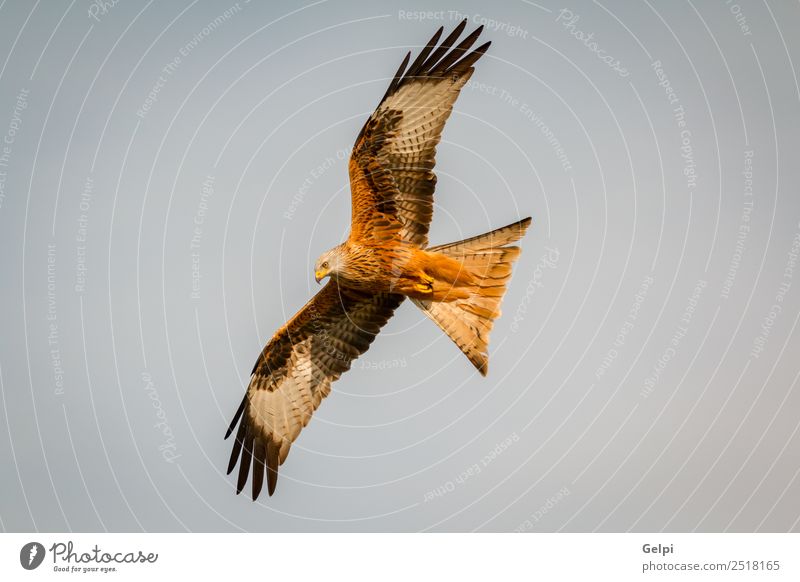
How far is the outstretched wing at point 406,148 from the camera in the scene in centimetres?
914

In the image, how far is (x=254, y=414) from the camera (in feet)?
34.4

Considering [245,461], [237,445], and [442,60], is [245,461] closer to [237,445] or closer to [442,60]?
[237,445]

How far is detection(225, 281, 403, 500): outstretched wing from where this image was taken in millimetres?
10250

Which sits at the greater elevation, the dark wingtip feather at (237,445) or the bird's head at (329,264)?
the bird's head at (329,264)

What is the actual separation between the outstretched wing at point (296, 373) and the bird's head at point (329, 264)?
980 mm

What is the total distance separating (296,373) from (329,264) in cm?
174

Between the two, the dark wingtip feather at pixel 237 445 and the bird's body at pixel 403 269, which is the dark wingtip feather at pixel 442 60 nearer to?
the bird's body at pixel 403 269

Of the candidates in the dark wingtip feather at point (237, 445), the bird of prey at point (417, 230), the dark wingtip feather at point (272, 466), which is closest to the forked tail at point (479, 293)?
the bird of prey at point (417, 230)

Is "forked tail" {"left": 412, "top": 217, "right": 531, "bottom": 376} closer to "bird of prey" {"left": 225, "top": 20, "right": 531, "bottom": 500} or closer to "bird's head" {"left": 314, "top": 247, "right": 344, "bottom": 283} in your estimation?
"bird of prey" {"left": 225, "top": 20, "right": 531, "bottom": 500}

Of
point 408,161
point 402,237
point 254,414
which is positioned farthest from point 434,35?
point 254,414

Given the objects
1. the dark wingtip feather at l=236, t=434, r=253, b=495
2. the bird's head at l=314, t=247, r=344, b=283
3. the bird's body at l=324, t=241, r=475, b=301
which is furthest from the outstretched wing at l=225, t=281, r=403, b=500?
the bird's head at l=314, t=247, r=344, b=283

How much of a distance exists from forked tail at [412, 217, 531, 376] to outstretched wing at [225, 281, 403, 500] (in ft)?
2.61

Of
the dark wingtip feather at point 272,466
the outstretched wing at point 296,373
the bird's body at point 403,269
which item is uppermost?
the bird's body at point 403,269

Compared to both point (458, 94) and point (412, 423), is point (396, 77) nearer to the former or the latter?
point (458, 94)
